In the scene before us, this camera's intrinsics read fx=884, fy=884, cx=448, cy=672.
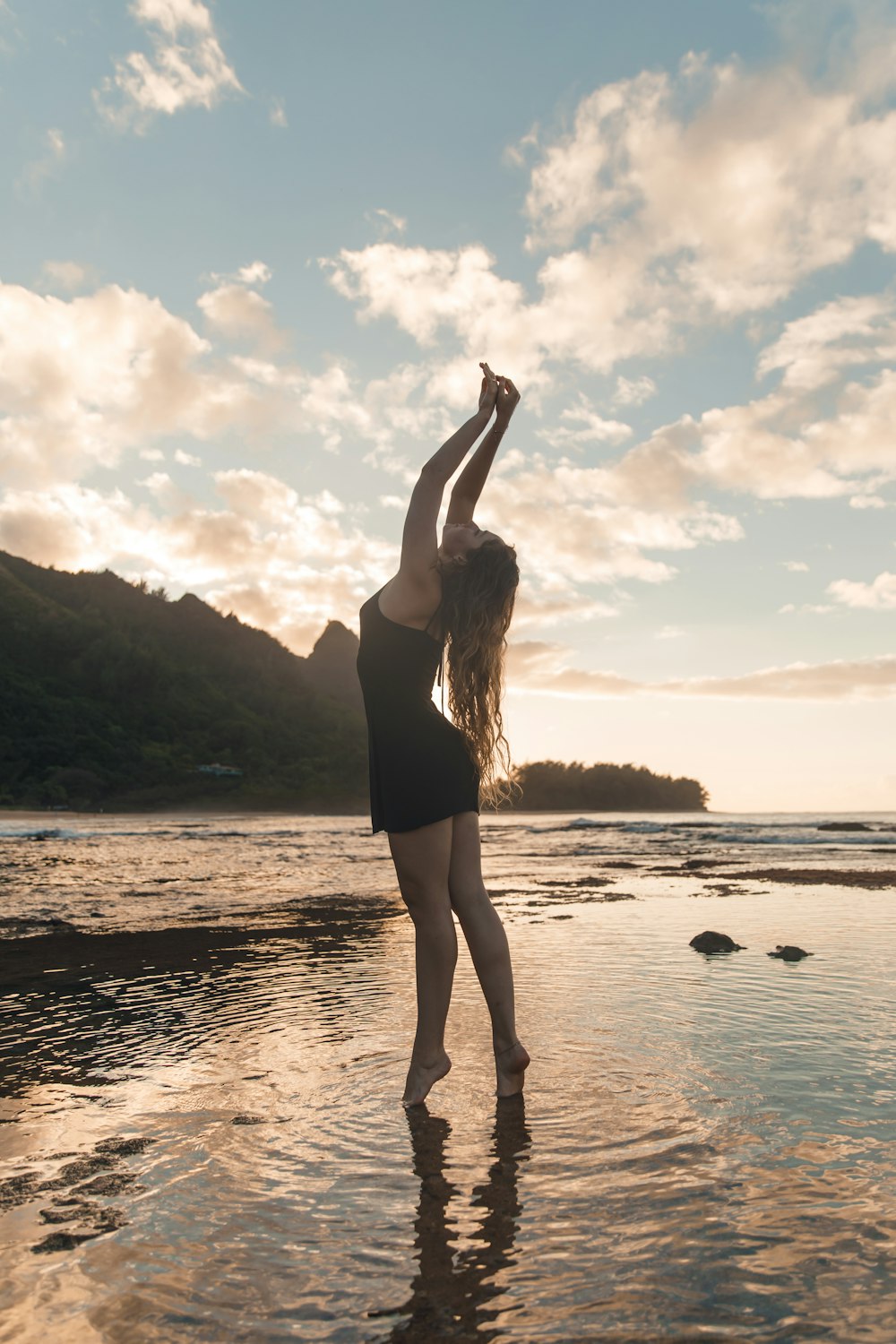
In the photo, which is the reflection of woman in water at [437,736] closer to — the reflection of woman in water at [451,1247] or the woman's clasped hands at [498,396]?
the woman's clasped hands at [498,396]

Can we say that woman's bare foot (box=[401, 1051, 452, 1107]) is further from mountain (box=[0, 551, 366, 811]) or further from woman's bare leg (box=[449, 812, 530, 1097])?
mountain (box=[0, 551, 366, 811])

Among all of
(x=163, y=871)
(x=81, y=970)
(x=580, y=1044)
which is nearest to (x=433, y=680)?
(x=580, y=1044)

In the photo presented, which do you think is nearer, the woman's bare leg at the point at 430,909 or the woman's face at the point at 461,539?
the woman's bare leg at the point at 430,909

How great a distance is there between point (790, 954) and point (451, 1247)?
3.67 metres

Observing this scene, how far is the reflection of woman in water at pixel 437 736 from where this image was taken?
9.39 ft

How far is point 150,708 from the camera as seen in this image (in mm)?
55656

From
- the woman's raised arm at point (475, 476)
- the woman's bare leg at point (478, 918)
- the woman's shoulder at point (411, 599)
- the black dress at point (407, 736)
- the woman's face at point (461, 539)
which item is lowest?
the woman's bare leg at point (478, 918)

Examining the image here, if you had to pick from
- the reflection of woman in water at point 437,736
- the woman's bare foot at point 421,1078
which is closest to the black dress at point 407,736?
the reflection of woman in water at point 437,736

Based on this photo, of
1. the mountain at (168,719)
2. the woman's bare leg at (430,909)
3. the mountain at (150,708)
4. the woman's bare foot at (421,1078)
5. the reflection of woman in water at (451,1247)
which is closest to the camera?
the reflection of woman in water at (451,1247)

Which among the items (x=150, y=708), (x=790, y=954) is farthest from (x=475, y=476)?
(x=150, y=708)

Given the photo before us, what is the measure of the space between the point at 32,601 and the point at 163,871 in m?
56.7

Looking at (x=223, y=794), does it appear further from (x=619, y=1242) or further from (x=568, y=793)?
(x=619, y=1242)

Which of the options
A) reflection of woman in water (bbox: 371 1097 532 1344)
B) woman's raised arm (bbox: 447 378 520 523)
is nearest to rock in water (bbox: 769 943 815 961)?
reflection of woman in water (bbox: 371 1097 532 1344)

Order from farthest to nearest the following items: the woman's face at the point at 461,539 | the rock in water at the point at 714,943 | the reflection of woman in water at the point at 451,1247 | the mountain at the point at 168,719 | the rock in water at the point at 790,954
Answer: the mountain at the point at 168,719 → the rock in water at the point at 714,943 → the rock in water at the point at 790,954 → the woman's face at the point at 461,539 → the reflection of woman in water at the point at 451,1247
